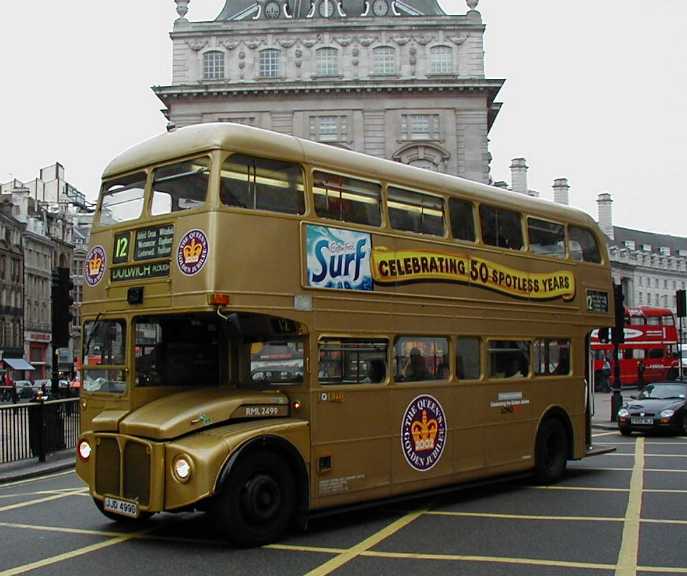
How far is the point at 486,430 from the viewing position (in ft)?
42.5

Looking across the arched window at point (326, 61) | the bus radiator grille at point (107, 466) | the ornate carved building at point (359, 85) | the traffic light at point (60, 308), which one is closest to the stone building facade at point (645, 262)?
the ornate carved building at point (359, 85)

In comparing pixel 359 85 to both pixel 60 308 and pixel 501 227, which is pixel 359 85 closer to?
pixel 60 308

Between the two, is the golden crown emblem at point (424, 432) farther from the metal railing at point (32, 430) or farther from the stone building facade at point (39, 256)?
the stone building facade at point (39, 256)

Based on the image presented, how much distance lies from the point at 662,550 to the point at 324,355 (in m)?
4.00

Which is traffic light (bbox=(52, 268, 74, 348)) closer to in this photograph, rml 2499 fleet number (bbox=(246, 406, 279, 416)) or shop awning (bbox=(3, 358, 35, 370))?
rml 2499 fleet number (bbox=(246, 406, 279, 416))

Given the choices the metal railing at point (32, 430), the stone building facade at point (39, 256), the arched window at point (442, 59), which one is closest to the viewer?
the metal railing at point (32, 430)

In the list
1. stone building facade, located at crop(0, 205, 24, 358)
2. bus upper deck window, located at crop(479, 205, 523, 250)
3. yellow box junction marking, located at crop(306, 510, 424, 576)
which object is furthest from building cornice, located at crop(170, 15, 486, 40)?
yellow box junction marking, located at crop(306, 510, 424, 576)

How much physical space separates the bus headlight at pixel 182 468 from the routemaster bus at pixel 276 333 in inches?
0.8

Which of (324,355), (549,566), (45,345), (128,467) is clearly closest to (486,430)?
(324,355)

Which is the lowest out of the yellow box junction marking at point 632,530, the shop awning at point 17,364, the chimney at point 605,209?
the yellow box junction marking at point 632,530

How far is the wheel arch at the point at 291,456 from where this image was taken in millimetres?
9336

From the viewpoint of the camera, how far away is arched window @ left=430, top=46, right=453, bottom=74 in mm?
71688

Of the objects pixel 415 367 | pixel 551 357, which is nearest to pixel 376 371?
pixel 415 367

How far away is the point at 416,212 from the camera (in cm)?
1197
